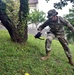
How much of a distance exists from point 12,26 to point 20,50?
0.93 m

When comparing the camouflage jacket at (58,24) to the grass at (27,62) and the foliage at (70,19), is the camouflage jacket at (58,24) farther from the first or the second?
the foliage at (70,19)

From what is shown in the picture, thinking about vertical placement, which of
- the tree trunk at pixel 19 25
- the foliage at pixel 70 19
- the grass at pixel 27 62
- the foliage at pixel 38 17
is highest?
the tree trunk at pixel 19 25

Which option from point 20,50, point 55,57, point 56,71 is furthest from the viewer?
point 55,57

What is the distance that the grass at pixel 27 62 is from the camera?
7.51m

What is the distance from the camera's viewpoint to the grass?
296 inches

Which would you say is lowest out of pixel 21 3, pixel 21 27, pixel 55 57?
pixel 55 57

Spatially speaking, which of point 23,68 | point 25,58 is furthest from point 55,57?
point 23,68

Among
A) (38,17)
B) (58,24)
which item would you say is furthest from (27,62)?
(38,17)

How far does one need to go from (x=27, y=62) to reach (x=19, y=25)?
70.8 inches

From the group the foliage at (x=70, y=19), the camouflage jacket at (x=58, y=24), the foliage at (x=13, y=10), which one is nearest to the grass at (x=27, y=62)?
the foliage at (x=13, y=10)

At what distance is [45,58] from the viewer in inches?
344

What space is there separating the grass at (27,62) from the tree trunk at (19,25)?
249mm

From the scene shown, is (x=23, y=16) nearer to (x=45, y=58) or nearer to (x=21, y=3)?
(x=21, y=3)

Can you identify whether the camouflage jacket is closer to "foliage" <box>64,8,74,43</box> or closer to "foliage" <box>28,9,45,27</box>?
"foliage" <box>64,8,74,43</box>
